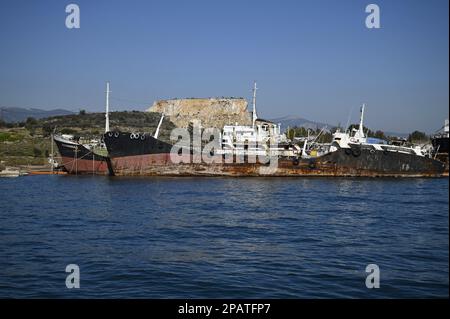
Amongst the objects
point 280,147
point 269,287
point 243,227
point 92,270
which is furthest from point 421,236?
point 280,147

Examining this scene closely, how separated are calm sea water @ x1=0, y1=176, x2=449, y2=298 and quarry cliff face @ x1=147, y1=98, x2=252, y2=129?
102 meters

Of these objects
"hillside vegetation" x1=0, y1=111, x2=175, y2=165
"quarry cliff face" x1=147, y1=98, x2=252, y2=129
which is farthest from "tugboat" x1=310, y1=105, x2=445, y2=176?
"quarry cliff face" x1=147, y1=98, x2=252, y2=129

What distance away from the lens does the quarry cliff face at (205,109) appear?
129m

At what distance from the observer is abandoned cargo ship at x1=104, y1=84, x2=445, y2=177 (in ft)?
123

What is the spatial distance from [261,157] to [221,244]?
2516cm

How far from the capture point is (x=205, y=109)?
132250mm

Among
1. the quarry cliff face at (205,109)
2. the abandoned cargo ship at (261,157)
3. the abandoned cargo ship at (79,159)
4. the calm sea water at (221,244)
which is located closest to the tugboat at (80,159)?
Result: the abandoned cargo ship at (79,159)

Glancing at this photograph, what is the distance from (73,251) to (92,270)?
216 centimetres

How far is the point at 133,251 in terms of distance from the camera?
13008 millimetres

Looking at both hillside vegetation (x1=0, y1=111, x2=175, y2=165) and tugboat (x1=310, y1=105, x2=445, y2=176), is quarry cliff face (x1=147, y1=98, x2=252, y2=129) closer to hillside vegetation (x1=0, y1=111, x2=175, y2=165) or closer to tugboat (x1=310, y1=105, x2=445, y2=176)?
hillside vegetation (x1=0, y1=111, x2=175, y2=165)

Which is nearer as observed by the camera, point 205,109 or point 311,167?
point 311,167

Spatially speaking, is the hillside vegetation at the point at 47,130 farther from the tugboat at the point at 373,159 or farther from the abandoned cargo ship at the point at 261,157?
the tugboat at the point at 373,159

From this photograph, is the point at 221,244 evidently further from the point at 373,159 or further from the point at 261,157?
the point at 373,159

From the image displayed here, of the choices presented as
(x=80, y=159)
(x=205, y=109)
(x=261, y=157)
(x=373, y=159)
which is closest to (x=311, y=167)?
(x=261, y=157)
